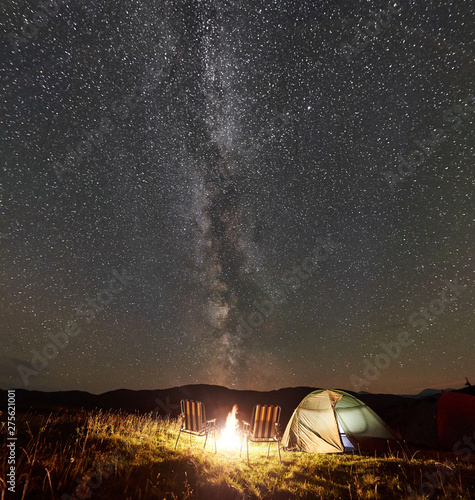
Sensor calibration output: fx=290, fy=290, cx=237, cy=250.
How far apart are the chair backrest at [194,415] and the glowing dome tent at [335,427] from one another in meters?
2.80

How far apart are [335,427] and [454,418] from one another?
352cm

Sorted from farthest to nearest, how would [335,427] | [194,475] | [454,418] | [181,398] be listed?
[181,398] < [454,418] < [335,427] < [194,475]

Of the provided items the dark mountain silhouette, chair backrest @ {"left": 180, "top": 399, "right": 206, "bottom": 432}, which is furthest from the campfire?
the dark mountain silhouette

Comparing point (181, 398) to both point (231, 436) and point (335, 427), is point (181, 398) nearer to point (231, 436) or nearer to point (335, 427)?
point (231, 436)

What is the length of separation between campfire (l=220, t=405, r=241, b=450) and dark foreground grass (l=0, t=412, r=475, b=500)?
0.90 meters

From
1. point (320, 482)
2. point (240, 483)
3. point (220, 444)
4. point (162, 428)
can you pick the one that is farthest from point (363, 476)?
point (162, 428)

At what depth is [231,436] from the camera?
7.04m

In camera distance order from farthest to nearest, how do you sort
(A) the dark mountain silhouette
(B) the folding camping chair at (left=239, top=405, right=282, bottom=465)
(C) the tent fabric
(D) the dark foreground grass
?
(A) the dark mountain silhouette < (C) the tent fabric < (B) the folding camping chair at (left=239, top=405, right=282, bottom=465) < (D) the dark foreground grass

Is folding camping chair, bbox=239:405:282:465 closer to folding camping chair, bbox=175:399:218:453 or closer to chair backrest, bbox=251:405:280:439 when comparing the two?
chair backrest, bbox=251:405:280:439

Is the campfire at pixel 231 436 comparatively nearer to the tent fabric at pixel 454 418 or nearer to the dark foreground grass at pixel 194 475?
the dark foreground grass at pixel 194 475

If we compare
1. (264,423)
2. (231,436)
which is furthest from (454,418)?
(231,436)

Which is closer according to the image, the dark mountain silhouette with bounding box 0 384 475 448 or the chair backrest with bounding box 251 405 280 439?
the chair backrest with bounding box 251 405 280 439

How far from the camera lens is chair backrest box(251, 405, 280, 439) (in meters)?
5.77

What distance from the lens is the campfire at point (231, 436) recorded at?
21.8 ft
